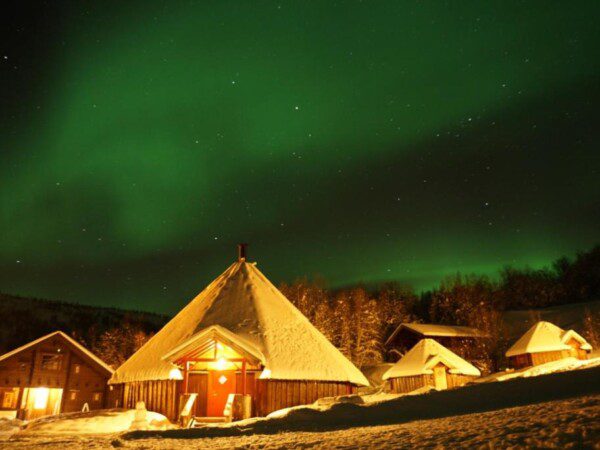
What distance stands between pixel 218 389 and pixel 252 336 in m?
3.72

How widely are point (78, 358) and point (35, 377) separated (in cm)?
298

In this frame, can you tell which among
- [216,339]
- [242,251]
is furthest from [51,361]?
[216,339]

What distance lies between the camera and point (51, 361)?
3553cm

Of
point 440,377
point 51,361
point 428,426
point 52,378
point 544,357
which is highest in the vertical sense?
point 51,361

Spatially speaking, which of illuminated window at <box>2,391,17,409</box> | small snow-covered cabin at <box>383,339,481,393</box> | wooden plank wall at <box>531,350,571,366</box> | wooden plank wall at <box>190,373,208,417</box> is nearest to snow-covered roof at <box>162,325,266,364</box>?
wooden plank wall at <box>190,373,208,417</box>

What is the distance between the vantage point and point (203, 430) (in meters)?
12.4

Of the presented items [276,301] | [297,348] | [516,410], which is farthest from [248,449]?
[276,301]

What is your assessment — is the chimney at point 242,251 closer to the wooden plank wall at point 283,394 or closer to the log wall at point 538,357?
the wooden plank wall at point 283,394

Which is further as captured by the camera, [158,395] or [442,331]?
[442,331]

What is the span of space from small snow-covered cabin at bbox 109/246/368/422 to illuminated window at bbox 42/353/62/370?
54.5 ft

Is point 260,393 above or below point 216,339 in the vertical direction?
below

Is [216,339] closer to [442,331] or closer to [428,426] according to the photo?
[428,426]

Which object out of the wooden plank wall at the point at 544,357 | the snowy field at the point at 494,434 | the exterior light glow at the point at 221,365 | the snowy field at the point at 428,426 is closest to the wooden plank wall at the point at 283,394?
the exterior light glow at the point at 221,365

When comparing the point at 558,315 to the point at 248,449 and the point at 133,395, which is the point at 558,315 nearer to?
the point at 133,395
